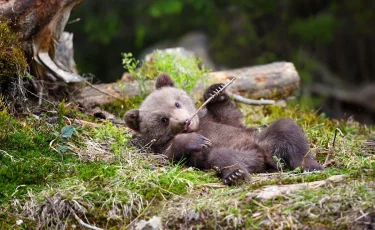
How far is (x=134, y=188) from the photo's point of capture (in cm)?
480

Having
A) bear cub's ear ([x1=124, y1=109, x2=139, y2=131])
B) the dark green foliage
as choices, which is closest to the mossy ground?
bear cub's ear ([x1=124, y1=109, x2=139, y2=131])

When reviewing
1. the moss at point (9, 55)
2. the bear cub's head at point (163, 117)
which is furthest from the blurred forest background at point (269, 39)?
the moss at point (9, 55)

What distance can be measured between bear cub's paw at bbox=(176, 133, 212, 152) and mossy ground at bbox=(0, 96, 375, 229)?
0.23 m

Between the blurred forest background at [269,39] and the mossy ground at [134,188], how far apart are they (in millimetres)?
6749

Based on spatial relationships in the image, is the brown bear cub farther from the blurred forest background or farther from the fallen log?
the blurred forest background

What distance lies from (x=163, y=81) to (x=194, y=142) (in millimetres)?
1250

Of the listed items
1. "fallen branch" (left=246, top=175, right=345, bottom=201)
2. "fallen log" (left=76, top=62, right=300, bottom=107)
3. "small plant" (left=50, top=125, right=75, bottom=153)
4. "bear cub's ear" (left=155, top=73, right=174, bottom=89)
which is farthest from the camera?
"fallen log" (left=76, top=62, right=300, bottom=107)

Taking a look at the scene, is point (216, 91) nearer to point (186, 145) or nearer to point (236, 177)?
point (186, 145)

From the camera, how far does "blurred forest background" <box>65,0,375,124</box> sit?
12469mm

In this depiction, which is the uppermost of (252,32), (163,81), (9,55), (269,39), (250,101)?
(9,55)

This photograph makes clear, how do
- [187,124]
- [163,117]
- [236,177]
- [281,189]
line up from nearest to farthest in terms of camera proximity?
[281,189] < [236,177] < [187,124] < [163,117]

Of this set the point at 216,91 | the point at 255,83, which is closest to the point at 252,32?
the point at 255,83

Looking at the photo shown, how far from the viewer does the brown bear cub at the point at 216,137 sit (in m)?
5.32

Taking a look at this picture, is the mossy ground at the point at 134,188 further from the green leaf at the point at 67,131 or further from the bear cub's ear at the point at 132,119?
the bear cub's ear at the point at 132,119
